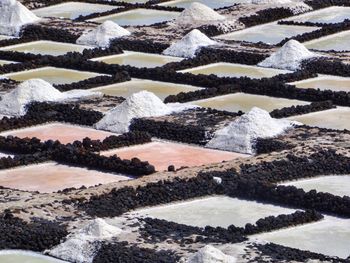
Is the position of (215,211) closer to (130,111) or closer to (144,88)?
(130,111)

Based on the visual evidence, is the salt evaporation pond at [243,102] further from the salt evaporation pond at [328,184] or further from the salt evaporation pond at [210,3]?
the salt evaporation pond at [210,3]

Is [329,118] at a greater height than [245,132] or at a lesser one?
lesser

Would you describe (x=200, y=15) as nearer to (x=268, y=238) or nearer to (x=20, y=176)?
(x=20, y=176)

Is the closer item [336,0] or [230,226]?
[230,226]

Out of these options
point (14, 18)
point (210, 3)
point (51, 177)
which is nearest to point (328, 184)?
point (51, 177)

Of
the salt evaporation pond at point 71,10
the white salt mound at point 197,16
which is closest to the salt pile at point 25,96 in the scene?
the white salt mound at point 197,16

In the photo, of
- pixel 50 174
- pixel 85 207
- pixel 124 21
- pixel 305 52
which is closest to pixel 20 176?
pixel 50 174

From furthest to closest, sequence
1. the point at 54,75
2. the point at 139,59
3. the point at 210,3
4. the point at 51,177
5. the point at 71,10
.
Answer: the point at 210,3 → the point at 71,10 → the point at 139,59 → the point at 54,75 → the point at 51,177

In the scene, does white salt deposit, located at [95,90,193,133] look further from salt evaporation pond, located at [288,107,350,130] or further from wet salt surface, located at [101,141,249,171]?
salt evaporation pond, located at [288,107,350,130]
